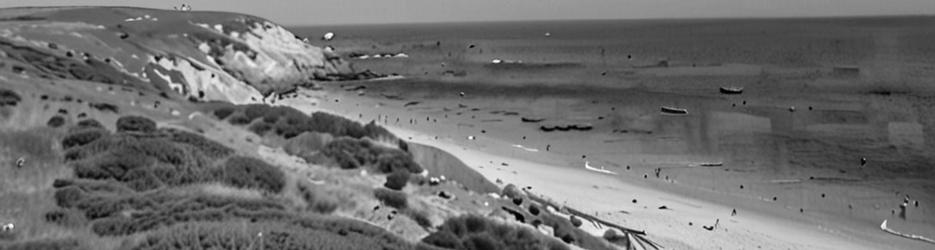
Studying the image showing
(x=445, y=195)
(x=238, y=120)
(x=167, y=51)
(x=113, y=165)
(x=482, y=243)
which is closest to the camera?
(x=482, y=243)

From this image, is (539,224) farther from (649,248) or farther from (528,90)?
(528,90)

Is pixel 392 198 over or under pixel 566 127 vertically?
over

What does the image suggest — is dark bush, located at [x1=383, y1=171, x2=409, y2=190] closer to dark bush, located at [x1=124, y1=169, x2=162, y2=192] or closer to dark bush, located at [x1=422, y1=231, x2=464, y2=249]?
dark bush, located at [x1=422, y1=231, x2=464, y2=249]

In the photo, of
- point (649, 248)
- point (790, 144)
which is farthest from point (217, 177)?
point (790, 144)

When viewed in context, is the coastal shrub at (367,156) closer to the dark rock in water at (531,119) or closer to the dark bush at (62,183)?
the dark bush at (62,183)

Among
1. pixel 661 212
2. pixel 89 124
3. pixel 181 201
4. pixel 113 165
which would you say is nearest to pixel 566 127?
pixel 661 212

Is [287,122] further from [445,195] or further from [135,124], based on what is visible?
[445,195]
